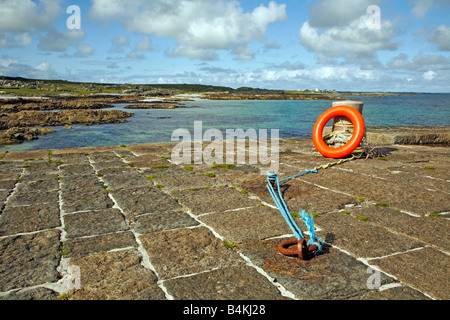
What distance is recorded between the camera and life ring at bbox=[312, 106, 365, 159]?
7172mm

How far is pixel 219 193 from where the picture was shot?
5.00m

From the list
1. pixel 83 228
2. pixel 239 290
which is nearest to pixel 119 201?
pixel 83 228

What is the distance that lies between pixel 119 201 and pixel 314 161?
442 centimetres

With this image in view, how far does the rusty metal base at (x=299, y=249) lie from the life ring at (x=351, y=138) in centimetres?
469

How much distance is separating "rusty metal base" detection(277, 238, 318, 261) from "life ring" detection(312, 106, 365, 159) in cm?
469

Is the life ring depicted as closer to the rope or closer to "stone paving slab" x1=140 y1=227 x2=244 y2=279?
the rope

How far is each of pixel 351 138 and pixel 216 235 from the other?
4927mm

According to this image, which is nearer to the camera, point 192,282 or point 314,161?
point 192,282
